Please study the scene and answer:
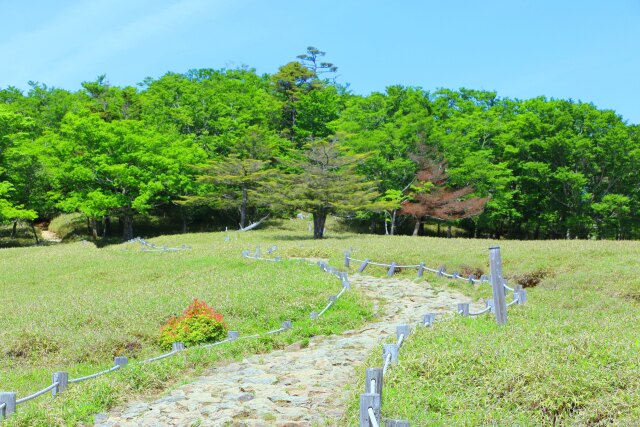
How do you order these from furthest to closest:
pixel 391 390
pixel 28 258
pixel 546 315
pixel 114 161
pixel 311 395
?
pixel 114 161
pixel 28 258
pixel 546 315
pixel 311 395
pixel 391 390

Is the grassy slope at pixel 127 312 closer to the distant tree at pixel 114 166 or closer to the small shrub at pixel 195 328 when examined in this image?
the small shrub at pixel 195 328

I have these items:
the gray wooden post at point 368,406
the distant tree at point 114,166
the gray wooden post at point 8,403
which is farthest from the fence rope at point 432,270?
the distant tree at point 114,166

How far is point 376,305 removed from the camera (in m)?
16.4

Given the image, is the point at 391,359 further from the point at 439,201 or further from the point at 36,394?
the point at 439,201

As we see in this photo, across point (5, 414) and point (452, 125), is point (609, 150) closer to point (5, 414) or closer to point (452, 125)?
point (452, 125)

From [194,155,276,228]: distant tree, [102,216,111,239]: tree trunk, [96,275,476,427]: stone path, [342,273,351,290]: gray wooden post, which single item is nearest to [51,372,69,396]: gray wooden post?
[96,275,476,427]: stone path

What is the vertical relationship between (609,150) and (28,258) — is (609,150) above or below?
above

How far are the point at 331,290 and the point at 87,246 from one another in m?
24.1

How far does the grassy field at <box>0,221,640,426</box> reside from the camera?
7.32 metres

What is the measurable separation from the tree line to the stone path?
26081 millimetres

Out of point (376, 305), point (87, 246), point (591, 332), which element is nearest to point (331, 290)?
point (376, 305)

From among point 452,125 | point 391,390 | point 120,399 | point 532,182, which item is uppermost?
point 452,125

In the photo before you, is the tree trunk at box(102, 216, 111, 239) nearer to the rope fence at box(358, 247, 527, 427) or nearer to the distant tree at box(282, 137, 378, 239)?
the distant tree at box(282, 137, 378, 239)

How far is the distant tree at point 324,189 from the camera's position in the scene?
35.9 metres
